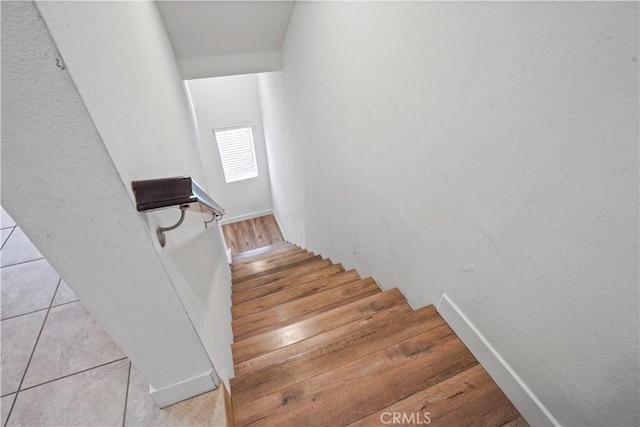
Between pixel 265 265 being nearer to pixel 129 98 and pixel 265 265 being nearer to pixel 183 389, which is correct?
pixel 183 389

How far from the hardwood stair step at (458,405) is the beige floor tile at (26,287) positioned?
1.83m

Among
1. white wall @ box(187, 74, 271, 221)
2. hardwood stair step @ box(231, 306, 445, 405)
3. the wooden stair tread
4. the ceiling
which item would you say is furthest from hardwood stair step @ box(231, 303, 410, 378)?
white wall @ box(187, 74, 271, 221)

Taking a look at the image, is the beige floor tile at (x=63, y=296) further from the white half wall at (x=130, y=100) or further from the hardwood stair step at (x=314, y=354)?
the hardwood stair step at (x=314, y=354)

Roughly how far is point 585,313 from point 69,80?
3.98 ft

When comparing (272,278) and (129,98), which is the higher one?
(129,98)

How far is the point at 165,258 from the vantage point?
729 mm

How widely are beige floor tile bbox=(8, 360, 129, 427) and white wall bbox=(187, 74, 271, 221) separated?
4151 millimetres

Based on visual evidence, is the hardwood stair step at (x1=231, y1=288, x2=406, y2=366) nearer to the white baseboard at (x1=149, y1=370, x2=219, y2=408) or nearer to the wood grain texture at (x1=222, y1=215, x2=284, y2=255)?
the white baseboard at (x1=149, y1=370, x2=219, y2=408)

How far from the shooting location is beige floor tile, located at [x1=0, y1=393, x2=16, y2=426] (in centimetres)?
100

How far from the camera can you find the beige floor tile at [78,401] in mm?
989

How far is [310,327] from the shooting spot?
1.31 meters

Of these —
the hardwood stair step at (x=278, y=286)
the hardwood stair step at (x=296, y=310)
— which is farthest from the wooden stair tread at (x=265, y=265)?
the hardwood stair step at (x=296, y=310)

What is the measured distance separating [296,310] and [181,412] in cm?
72

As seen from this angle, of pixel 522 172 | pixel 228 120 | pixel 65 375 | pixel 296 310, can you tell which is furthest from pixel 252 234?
pixel 522 172
